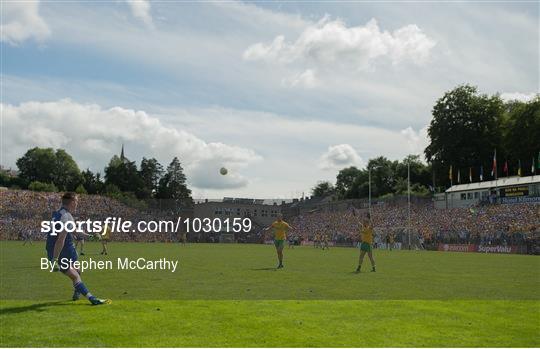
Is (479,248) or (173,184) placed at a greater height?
(173,184)

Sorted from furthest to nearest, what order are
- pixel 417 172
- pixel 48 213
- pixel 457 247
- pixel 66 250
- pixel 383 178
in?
pixel 383 178 < pixel 417 172 < pixel 48 213 < pixel 457 247 < pixel 66 250

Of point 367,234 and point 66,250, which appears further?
point 367,234

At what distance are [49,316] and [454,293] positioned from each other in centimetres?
928

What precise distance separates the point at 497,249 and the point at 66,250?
153 ft

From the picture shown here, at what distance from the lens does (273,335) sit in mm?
8555

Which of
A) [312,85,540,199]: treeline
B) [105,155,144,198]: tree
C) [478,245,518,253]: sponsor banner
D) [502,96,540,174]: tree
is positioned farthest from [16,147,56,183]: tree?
[478,245,518,253]: sponsor banner

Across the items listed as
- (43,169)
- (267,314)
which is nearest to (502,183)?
(267,314)

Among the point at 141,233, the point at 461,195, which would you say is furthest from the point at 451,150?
the point at 141,233

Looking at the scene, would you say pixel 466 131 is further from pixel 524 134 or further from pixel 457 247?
pixel 457 247

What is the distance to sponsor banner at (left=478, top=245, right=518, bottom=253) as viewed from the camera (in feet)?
163

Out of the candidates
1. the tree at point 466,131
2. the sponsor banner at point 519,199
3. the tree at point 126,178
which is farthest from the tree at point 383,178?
the sponsor banner at point 519,199

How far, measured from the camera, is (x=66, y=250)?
437 inches

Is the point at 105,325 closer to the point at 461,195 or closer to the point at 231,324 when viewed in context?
the point at 231,324

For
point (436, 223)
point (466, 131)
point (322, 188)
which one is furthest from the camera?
point (322, 188)
